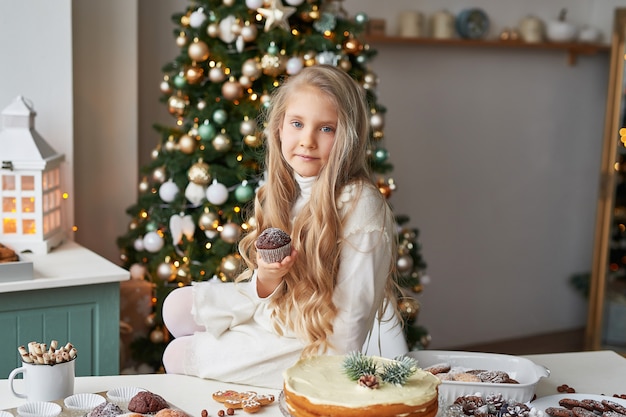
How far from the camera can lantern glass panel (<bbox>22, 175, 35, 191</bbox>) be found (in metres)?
2.72

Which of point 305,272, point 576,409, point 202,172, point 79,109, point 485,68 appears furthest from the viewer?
point 485,68

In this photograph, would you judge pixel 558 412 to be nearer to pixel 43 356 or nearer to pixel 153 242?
pixel 43 356

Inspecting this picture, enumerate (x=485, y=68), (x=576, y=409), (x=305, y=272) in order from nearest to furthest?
(x=576, y=409), (x=305, y=272), (x=485, y=68)

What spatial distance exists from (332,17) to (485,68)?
1.61 meters

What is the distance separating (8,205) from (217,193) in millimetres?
700

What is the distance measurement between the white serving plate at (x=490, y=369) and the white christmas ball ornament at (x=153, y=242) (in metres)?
1.36

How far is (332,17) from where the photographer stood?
2959mm

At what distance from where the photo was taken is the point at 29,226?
8.99 feet

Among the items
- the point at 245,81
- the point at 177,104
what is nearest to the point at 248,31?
the point at 245,81

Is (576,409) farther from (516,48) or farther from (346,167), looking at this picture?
(516,48)

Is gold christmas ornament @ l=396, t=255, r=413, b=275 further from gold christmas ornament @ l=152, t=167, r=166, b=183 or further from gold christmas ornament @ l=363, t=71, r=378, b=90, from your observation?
gold christmas ornament @ l=152, t=167, r=166, b=183

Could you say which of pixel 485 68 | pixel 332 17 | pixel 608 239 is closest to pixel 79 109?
pixel 332 17

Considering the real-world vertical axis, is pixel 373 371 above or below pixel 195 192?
below

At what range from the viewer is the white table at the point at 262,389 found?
1.66m
